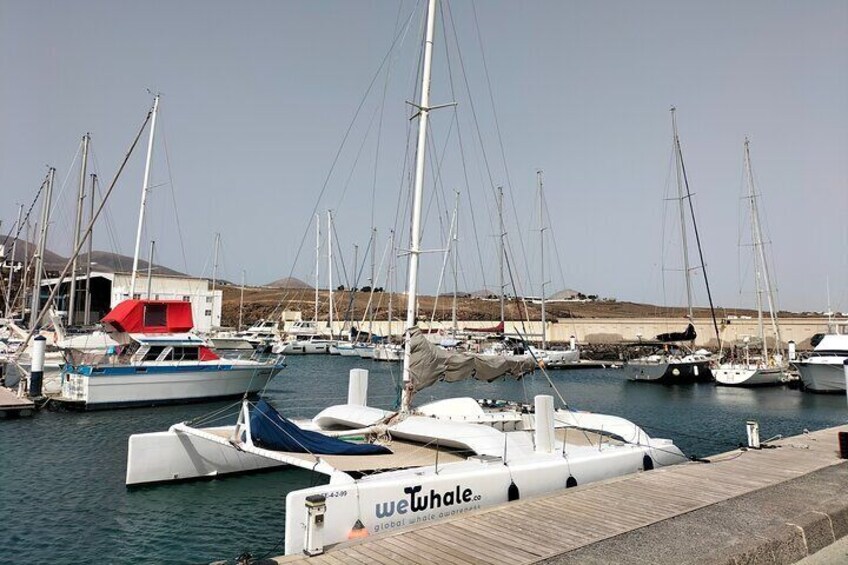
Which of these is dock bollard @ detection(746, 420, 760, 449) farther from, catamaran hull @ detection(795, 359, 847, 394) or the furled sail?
the furled sail

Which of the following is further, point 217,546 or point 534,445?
point 534,445

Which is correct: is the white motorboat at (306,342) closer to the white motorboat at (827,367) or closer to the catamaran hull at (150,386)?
the catamaran hull at (150,386)

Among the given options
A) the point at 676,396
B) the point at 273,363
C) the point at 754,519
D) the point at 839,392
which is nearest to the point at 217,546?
the point at 754,519

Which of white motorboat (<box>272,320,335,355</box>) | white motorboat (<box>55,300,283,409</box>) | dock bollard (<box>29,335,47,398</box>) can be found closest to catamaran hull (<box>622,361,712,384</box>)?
white motorboat (<box>55,300,283,409</box>)

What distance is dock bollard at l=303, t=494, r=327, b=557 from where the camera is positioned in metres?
7.57

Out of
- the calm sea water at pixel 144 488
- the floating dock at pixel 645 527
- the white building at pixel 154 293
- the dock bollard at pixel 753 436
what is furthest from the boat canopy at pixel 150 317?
the white building at pixel 154 293

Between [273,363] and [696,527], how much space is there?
30.0 m

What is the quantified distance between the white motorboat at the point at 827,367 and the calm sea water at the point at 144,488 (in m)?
7.55

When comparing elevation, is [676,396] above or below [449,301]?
below

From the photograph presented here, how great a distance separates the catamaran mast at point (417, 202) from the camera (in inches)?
639

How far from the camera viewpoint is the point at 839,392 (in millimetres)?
45062

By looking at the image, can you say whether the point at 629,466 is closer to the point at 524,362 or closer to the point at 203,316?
the point at 524,362

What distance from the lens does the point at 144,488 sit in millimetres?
14406

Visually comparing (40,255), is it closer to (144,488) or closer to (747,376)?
(144,488)
